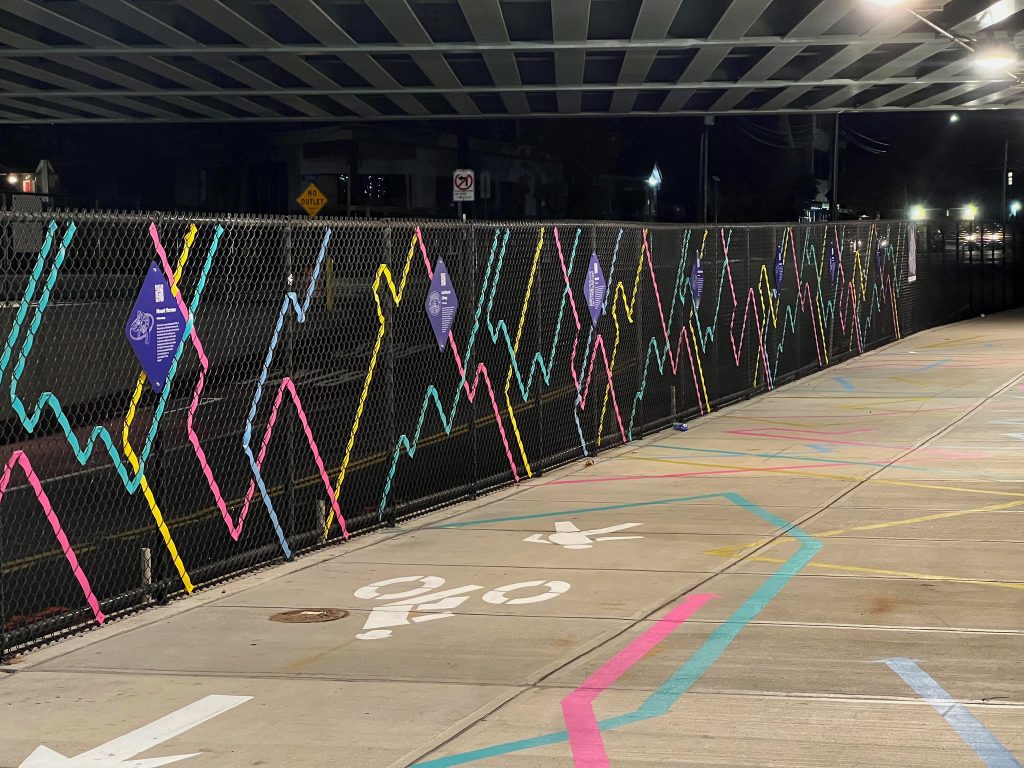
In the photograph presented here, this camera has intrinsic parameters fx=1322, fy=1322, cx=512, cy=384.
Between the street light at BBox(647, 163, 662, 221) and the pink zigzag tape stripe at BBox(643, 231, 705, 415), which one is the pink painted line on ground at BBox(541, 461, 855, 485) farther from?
the street light at BBox(647, 163, 662, 221)

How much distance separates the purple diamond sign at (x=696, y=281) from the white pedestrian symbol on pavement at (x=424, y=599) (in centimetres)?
889

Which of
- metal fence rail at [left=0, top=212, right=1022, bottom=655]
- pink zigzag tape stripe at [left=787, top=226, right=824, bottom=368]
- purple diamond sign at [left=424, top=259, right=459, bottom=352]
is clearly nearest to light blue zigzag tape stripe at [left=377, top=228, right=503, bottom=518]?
metal fence rail at [left=0, top=212, right=1022, bottom=655]

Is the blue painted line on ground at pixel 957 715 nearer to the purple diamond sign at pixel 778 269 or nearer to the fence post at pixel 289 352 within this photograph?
the fence post at pixel 289 352

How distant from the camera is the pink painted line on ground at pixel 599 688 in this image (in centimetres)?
518

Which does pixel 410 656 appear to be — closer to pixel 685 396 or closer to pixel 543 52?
pixel 685 396

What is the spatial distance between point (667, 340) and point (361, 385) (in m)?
5.58

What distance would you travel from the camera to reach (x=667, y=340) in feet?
51.3

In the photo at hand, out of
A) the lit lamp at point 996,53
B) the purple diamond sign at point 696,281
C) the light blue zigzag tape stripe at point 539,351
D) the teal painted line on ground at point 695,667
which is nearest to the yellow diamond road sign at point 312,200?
the lit lamp at point 996,53

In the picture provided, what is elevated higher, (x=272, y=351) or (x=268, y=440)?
(x=272, y=351)

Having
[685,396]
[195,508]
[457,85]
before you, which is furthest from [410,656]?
[457,85]

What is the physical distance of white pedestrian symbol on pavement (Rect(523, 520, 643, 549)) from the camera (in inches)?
367

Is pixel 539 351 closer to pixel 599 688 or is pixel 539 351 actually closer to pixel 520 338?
pixel 520 338

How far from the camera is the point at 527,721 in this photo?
557cm

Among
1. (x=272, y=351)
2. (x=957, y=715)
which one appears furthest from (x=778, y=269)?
(x=957, y=715)
